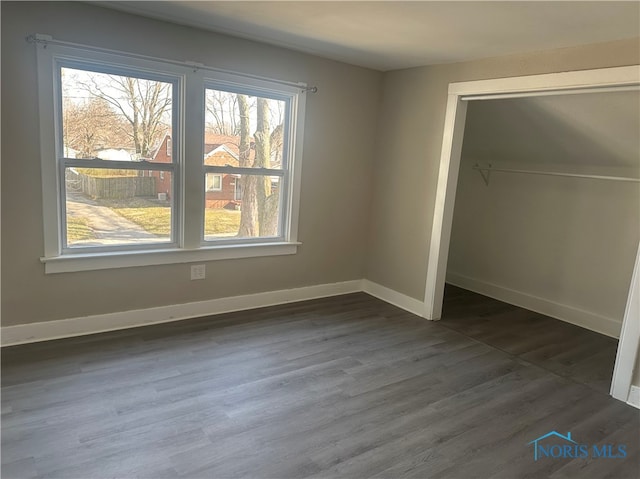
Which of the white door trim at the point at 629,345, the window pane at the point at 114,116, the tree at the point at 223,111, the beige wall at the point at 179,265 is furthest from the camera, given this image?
the tree at the point at 223,111

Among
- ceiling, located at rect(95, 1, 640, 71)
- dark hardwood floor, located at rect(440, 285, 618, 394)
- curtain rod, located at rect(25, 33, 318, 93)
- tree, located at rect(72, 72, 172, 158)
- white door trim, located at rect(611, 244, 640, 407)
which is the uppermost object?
ceiling, located at rect(95, 1, 640, 71)

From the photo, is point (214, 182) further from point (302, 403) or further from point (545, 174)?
point (545, 174)

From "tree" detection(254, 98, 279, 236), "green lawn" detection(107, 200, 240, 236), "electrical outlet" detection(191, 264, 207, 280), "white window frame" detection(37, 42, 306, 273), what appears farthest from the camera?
"tree" detection(254, 98, 279, 236)

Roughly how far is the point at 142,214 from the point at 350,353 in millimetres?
1932

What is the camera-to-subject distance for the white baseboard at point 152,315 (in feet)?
9.99

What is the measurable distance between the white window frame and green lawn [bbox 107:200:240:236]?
8 cm

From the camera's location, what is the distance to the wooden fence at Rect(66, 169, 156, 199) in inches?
122

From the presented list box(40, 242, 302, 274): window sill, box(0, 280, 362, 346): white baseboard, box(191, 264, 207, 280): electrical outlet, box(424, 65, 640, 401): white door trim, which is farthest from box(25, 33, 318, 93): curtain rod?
box(0, 280, 362, 346): white baseboard

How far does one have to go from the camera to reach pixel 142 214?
3418 mm

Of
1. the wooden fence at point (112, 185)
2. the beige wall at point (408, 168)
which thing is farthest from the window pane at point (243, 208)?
the beige wall at point (408, 168)

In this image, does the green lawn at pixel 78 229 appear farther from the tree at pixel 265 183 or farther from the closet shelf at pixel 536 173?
the closet shelf at pixel 536 173

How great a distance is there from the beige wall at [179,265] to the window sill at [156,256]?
54 mm

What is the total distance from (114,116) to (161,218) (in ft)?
2.72

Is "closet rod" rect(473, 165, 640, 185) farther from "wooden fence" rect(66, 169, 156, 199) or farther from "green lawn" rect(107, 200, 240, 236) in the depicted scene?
"wooden fence" rect(66, 169, 156, 199)
